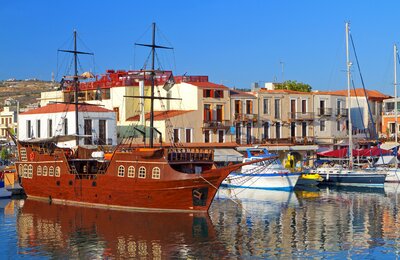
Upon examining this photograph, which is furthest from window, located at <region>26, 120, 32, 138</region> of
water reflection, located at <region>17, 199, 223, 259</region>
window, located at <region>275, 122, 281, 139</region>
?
water reflection, located at <region>17, 199, 223, 259</region>

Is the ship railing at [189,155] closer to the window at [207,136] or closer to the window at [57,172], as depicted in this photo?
the window at [57,172]

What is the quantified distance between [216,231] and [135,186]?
919cm

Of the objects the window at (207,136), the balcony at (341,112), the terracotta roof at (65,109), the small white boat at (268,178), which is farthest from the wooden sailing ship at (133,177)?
the balcony at (341,112)

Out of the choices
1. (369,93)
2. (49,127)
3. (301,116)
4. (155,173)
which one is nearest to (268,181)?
(155,173)

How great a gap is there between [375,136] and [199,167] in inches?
1926

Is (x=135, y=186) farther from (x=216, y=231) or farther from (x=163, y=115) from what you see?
(x=163, y=115)

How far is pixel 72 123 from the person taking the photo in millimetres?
70312

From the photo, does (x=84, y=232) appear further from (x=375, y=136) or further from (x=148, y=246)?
(x=375, y=136)

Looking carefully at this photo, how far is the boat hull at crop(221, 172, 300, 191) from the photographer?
60781 mm

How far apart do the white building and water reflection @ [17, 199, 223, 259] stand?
2293 cm

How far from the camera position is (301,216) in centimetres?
4481

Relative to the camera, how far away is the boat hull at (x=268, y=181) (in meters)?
60.8

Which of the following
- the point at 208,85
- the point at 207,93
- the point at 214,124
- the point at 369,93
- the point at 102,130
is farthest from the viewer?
the point at 369,93

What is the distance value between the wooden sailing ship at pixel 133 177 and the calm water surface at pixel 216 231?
104cm
